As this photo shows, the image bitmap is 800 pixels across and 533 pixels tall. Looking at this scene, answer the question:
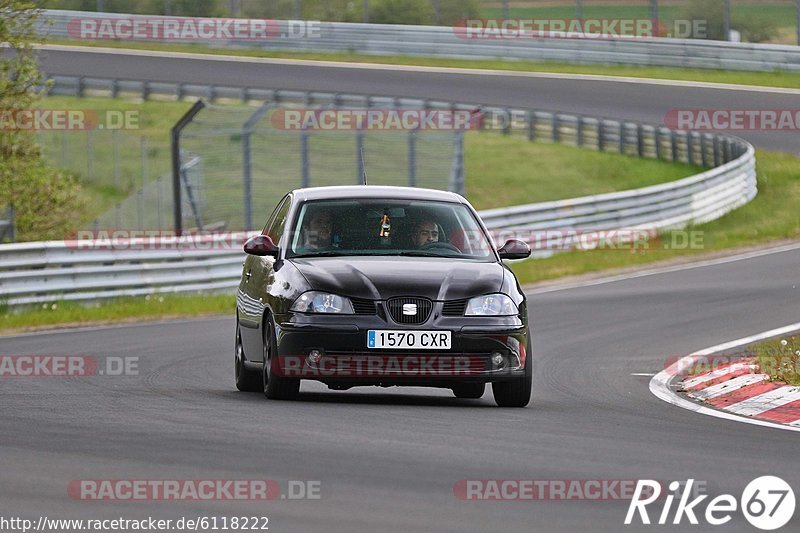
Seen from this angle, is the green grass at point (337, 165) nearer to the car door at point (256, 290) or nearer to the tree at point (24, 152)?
the tree at point (24, 152)

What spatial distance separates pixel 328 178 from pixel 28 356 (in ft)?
48.9

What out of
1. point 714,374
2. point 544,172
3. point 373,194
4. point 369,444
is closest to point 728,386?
point 714,374

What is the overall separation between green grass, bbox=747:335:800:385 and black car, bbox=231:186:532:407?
215cm

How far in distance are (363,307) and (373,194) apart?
141 centimetres

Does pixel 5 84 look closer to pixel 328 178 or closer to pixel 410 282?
pixel 328 178

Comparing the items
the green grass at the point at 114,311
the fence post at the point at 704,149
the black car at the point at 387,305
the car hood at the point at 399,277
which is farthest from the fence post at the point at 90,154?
the car hood at the point at 399,277

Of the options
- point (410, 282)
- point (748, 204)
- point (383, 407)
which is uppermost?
point (410, 282)

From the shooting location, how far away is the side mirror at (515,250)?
11.2 meters

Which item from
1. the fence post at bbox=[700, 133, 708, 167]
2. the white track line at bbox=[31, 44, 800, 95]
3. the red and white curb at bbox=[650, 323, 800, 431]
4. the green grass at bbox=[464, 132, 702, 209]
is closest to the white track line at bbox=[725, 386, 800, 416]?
the red and white curb at bbox=[650, 323, 800, 431]

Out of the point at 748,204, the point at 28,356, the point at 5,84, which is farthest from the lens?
the point at 748,204

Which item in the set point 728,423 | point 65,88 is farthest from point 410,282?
point 65,88

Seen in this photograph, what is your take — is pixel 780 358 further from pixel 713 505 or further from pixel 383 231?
pixel 713 505

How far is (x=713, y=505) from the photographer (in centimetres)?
683

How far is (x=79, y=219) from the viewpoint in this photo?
29000mm
